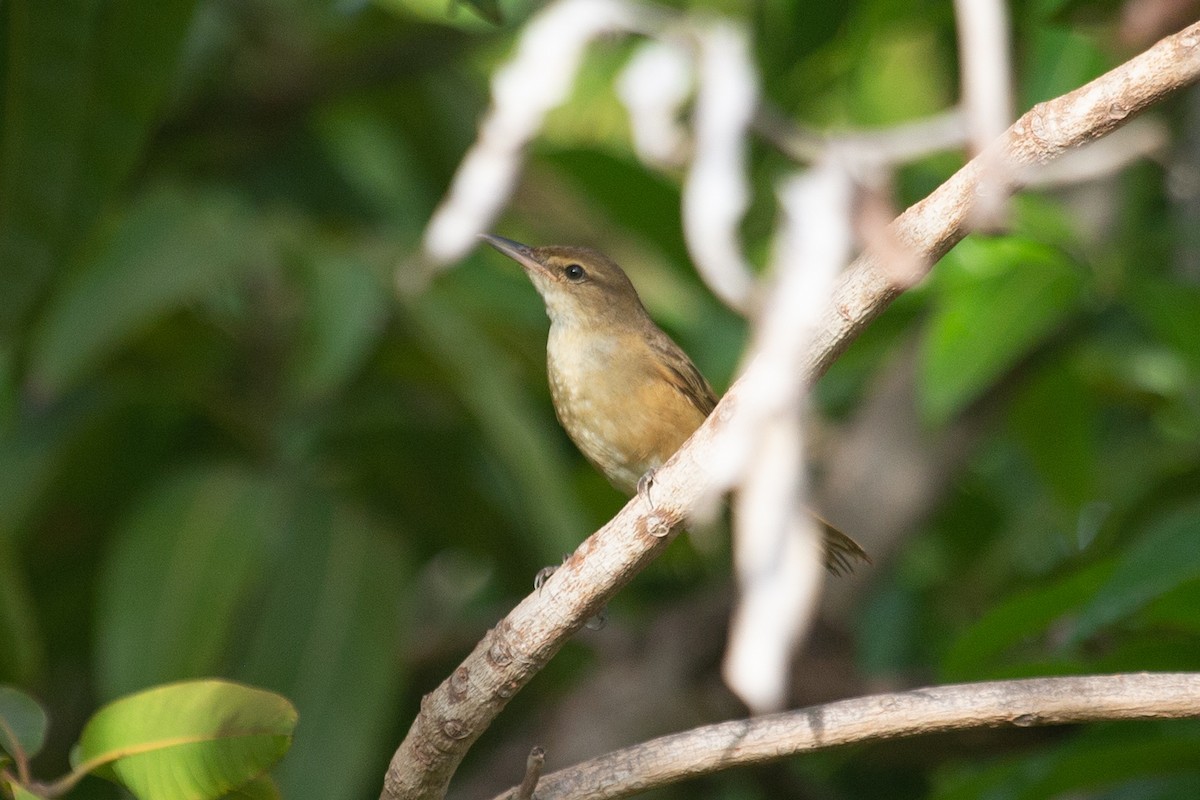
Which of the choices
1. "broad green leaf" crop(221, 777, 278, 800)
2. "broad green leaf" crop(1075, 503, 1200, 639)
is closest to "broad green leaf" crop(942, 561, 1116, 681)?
"broad green leaf" crop(1075, 503, 1200, 639)

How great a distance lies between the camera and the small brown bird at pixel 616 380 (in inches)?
148

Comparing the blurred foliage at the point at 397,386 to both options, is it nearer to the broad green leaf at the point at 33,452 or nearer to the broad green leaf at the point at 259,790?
the broad green leaf at the point at 33,452

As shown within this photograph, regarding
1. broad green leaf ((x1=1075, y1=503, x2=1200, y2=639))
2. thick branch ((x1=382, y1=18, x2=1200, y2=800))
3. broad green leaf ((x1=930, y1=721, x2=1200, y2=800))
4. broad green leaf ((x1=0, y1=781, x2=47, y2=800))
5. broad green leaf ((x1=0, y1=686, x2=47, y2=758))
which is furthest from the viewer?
broad green leaf ((x1=930, y1=721, x2=1200, y2=800))

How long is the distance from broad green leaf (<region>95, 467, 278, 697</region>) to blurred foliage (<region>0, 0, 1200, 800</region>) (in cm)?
1

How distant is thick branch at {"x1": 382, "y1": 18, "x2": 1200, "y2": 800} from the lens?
6.07 ft

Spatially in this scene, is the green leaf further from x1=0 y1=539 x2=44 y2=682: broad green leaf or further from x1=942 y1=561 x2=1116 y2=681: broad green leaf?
x1=0 y1=539 x2=44 y2=682: broad green leaf

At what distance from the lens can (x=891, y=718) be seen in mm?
2059

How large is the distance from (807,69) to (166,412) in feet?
7.43

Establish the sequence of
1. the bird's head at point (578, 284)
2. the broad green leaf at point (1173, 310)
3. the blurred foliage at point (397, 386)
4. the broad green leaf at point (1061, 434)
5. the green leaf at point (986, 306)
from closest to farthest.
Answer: the blurred foliage at point (397, 386) < the green leaf at point (986, 306) < the broad green leaf at point (1173, 310) < the bird's head at point (578, 284) < the broad green leaf at point (1061, 434)

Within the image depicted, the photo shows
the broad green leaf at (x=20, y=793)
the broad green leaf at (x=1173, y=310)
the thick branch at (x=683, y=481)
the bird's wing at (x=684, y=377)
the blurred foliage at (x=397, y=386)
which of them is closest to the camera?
the thick branch at (x=683, y=481)

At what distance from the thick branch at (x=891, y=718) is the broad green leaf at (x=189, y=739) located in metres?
0.45

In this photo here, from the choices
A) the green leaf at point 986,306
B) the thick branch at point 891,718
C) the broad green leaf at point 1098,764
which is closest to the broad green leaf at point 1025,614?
the broad green leaf at point 1098,764

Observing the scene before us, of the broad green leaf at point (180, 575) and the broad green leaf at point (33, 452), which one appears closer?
the broad green leaf at point (180, 575)

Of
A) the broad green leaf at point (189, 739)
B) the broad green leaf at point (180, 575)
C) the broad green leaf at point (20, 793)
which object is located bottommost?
the broad green leaf at point (180, 575)
